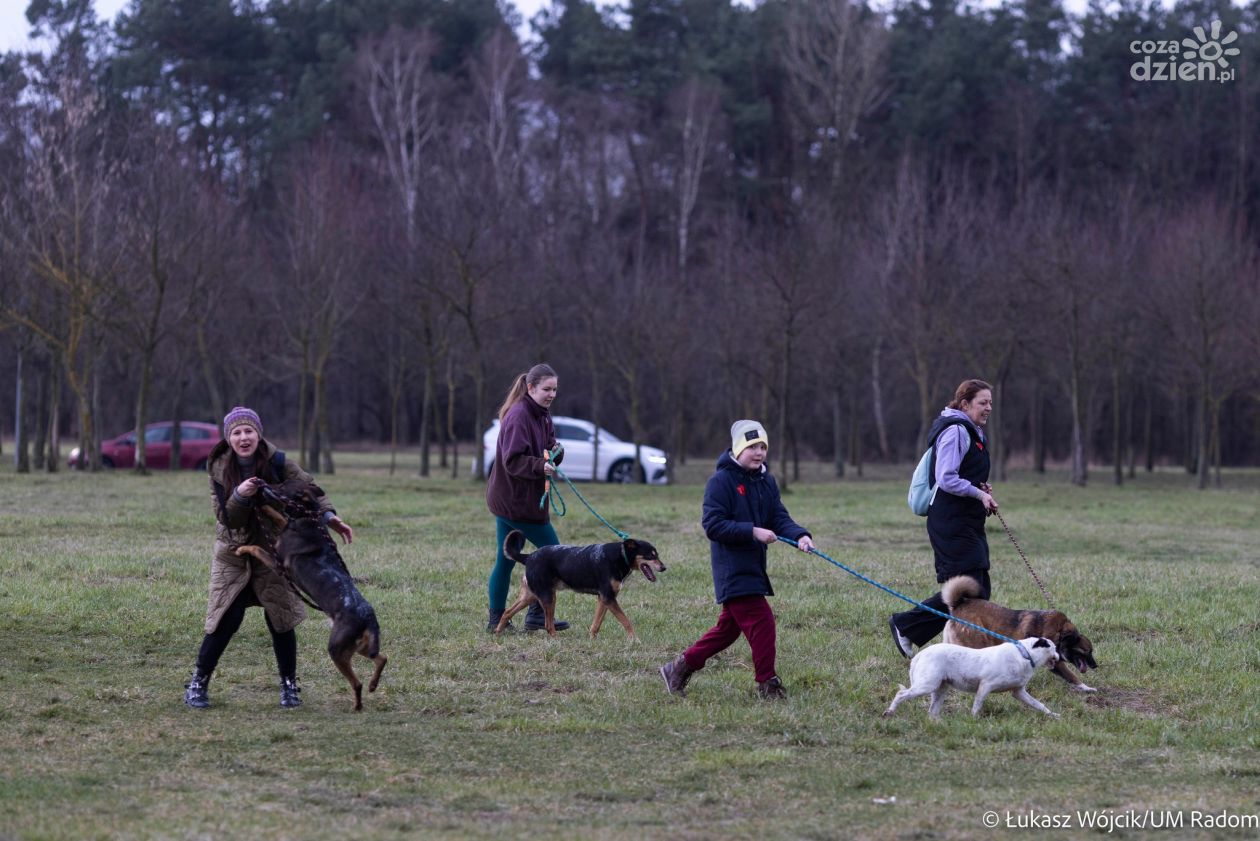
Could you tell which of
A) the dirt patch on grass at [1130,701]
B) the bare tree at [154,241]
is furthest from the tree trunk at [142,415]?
the dirt patch on grass at [1130,701]

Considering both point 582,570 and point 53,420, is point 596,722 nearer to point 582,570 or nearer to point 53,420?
point 582,570

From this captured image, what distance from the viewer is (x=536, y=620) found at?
32.7 feet

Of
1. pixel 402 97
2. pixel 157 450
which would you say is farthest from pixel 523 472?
pixel 402 97

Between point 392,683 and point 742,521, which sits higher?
point 742,521

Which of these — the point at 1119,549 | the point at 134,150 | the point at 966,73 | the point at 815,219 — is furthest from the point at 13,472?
the point at 966,73

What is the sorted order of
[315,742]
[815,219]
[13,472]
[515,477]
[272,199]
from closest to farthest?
1. [315,742]
2. [515,477]
3. [13,472]
4. [815,219]
5. [272,199]

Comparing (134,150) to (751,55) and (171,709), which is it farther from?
(751,55)

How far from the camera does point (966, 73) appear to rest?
A: 51781 mm

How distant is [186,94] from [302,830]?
4957cm

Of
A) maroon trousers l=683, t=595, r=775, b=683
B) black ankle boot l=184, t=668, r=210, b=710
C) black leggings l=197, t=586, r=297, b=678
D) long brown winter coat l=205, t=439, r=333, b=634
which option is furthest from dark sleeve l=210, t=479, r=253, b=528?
maroon trousers l=683, t=595, r=775, b=683

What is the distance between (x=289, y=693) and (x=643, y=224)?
4208 centimetres

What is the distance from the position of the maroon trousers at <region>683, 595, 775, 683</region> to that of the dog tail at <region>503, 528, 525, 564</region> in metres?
2.13

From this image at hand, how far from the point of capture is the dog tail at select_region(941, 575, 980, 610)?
818 cm

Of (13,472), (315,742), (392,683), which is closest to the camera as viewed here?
(315,742)
